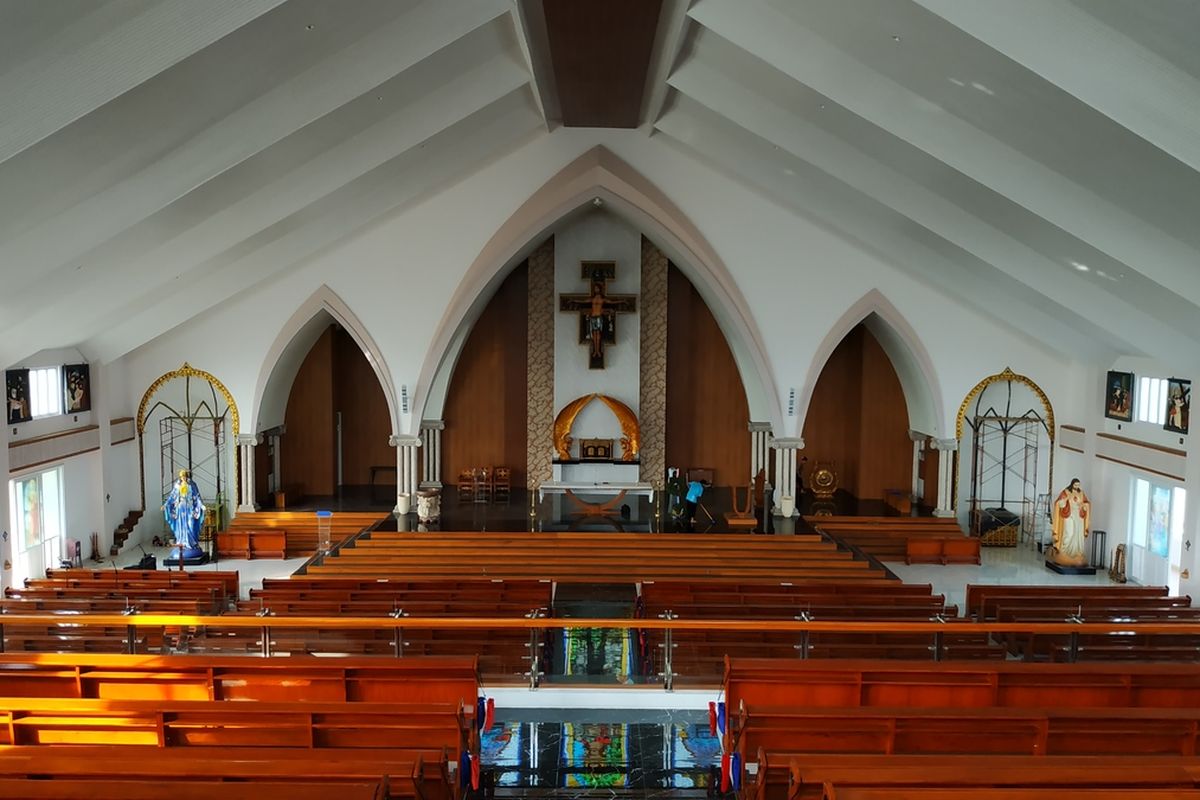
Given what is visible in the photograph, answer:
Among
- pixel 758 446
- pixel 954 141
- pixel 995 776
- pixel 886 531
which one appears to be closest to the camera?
pixel 995 776

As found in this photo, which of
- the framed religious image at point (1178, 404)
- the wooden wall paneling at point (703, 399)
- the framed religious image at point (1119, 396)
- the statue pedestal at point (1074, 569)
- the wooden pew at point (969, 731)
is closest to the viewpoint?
the wooden pew at point (969, 731)

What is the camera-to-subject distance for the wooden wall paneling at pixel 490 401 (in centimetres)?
2100

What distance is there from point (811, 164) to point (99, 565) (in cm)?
1275

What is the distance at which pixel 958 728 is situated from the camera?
6.16m

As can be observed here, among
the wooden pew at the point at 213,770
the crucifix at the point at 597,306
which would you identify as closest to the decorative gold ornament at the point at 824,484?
the crucifix at the point at 597,306

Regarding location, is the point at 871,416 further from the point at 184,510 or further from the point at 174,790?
the point at 174,790

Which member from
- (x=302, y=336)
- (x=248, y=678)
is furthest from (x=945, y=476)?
(x=248, y=678)

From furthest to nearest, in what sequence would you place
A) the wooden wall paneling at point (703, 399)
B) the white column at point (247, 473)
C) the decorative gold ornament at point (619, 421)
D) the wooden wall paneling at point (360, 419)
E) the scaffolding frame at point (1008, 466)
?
1. the wooden wall paneling at point (360, 419)
2. the wooden wall paneling at point (703, 399)
3. the decorative gold ornament at point (619, 421)
4. the scaffolding frame at point (1008, 466)
5. the white column at point (247, 473)

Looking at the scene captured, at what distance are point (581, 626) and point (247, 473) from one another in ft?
40.0

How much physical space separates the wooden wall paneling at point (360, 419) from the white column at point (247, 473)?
3.12m

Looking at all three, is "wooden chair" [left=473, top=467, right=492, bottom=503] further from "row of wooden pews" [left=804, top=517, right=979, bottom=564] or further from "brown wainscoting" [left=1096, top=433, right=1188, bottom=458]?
"brown wainscoting" [left=1096, top=433, right=1188, bottom=458]

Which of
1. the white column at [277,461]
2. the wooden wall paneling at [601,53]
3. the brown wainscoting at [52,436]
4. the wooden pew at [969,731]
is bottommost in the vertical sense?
the wooden pew at [969,731]

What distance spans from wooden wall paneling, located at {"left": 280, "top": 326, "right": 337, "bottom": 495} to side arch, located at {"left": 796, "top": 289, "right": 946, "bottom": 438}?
9.52 metres

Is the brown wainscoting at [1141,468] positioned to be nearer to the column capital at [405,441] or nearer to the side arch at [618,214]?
the side arch at [618,214]
